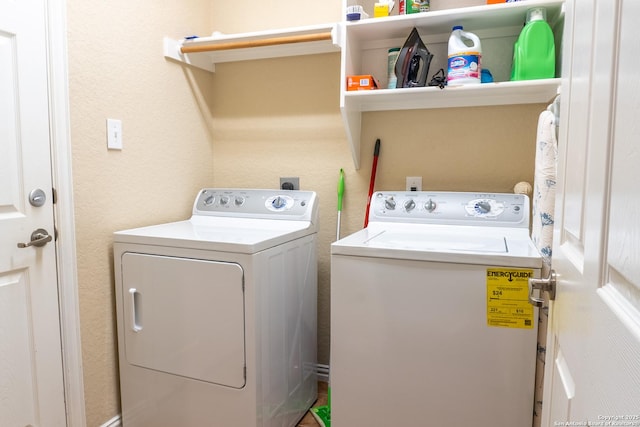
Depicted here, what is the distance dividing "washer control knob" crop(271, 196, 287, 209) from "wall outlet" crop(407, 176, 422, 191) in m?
0.66

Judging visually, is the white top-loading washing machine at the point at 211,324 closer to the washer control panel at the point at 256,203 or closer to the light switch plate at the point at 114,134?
the washer control panel at the point at 256,203

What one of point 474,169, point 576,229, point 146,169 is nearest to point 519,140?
point 474,169

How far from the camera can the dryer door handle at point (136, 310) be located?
5.78ft

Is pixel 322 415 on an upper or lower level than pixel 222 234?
lower

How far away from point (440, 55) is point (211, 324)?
1643mm

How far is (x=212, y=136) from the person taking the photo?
2521 millimetres

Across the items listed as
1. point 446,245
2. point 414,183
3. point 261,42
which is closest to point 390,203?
point 414,183

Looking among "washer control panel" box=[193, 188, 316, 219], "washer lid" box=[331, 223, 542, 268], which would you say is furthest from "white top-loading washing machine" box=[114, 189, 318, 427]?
"washer lid" box=[331, 223, 542, 268]

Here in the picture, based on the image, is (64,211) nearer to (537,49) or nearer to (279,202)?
(279,202)

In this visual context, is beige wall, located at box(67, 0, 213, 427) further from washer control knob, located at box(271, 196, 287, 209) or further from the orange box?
the orange box

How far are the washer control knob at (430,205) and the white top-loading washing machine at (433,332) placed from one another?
1.04ft

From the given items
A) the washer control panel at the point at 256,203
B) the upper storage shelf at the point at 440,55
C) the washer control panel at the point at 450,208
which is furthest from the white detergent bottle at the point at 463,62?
the washer control panel at the point at 256,203

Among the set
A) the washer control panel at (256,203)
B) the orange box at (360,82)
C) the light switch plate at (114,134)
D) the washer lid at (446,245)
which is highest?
the orange box at (360,82)

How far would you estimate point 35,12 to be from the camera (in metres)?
1.47
